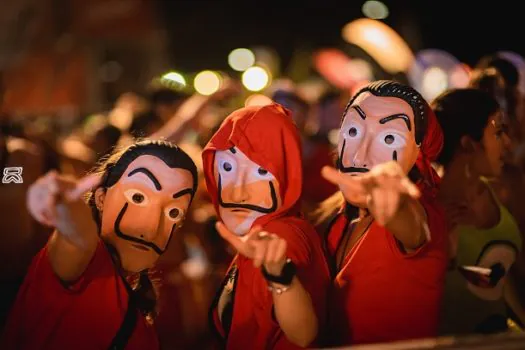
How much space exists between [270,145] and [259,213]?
0.70 ft

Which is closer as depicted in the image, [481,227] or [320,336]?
[320,336]

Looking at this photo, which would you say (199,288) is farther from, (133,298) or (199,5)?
(199,5)

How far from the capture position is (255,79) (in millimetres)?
8758

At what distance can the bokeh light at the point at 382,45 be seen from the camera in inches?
229

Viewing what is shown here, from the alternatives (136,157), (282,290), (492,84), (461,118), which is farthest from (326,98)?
(282,290)

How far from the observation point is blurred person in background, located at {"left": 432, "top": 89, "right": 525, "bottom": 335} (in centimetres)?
262

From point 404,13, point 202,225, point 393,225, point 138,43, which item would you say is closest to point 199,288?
point 202,225

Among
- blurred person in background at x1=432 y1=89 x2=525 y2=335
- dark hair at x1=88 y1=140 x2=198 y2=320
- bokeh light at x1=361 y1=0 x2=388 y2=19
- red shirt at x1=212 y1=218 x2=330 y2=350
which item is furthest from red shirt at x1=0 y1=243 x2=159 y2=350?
bokeh light at x1=361 y1=0 x2=388 y2=19

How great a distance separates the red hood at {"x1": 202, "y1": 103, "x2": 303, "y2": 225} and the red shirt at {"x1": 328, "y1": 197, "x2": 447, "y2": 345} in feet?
0.91

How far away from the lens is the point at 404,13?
1180 centimetres

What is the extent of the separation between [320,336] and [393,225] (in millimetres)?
453

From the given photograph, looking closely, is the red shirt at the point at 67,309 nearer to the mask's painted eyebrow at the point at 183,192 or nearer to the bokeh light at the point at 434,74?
the mask's painted eyebrow at the point at 183,192

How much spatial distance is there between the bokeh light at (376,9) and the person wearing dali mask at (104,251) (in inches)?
404

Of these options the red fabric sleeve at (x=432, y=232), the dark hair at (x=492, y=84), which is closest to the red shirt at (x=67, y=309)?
the red fabric sleeve at (x=432, y=232)
